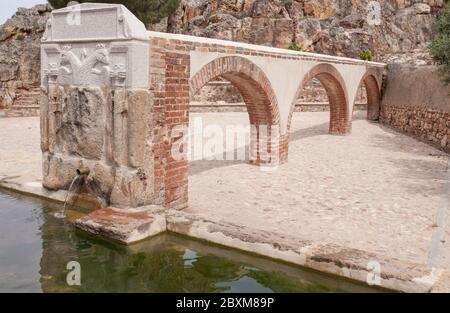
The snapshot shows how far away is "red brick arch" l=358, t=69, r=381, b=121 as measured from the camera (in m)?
17.7

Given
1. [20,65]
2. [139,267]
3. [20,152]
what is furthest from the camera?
[20,65]

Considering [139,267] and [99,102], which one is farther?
[99,102]

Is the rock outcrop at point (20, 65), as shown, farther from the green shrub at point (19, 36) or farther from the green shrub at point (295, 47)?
the green shrub at point (295, 47)

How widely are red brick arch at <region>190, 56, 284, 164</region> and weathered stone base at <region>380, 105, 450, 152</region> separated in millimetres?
6292

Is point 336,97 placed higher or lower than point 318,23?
lower

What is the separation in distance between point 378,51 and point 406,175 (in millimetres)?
23570

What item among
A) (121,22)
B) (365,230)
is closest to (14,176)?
(121,22)

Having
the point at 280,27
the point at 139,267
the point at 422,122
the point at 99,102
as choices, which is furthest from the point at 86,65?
the point at 280,27

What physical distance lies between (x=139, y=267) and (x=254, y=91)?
562 cm

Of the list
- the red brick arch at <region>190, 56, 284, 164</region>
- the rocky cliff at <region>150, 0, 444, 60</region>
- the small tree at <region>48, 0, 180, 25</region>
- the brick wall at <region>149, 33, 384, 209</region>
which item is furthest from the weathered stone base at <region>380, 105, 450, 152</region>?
the small tree at <region>48, 0, 180, 25</region>

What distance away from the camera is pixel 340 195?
752 cm

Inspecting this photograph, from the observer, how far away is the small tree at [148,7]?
23275mm

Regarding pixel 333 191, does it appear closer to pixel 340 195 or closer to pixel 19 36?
pixel 340 195

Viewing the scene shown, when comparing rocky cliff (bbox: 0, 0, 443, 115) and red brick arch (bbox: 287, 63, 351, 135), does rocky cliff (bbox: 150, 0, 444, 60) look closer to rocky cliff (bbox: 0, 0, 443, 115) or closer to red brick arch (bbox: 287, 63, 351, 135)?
rocky cliff (bbox: 0, 0, 443, 115)
